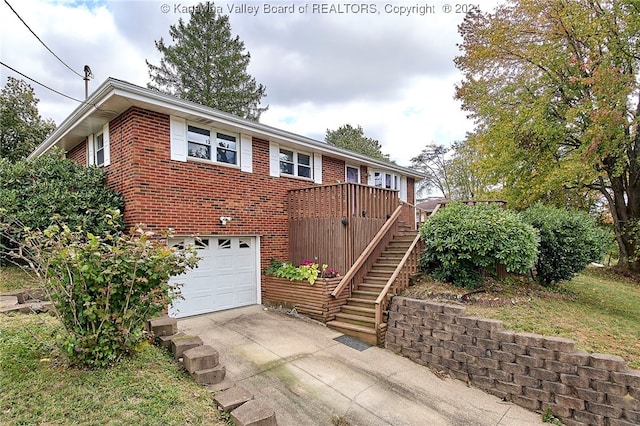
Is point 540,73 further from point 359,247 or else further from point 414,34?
point 359,247

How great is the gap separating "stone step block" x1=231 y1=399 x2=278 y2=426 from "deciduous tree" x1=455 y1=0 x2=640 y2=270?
39.4ft

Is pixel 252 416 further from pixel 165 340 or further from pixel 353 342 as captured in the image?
pixel 353 342

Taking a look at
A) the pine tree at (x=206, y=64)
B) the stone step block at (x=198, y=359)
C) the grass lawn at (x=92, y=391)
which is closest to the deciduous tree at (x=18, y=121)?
the pine tree at (x=206, y=64)

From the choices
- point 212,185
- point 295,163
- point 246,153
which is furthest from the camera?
point 295,163

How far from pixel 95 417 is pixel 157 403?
50 cm

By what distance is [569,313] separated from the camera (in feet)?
19.8

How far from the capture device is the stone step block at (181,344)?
4156mm

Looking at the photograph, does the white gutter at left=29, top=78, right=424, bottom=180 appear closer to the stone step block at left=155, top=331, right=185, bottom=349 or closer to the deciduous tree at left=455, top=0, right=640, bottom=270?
the stone step block at left=155, top=331, right=185, bottom=349

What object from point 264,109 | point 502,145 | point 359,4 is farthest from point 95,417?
point 264,109

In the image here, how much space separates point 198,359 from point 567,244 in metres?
8.41

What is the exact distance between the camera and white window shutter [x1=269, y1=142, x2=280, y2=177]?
910 cm

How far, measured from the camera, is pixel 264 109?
77.8 feet

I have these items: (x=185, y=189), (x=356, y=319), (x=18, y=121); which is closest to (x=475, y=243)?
(x=356, y=319)

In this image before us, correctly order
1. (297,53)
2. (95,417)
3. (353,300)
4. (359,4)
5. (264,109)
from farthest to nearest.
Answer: (264,109) → (297,53) → (359,4) → (353,300) → (95,417)
